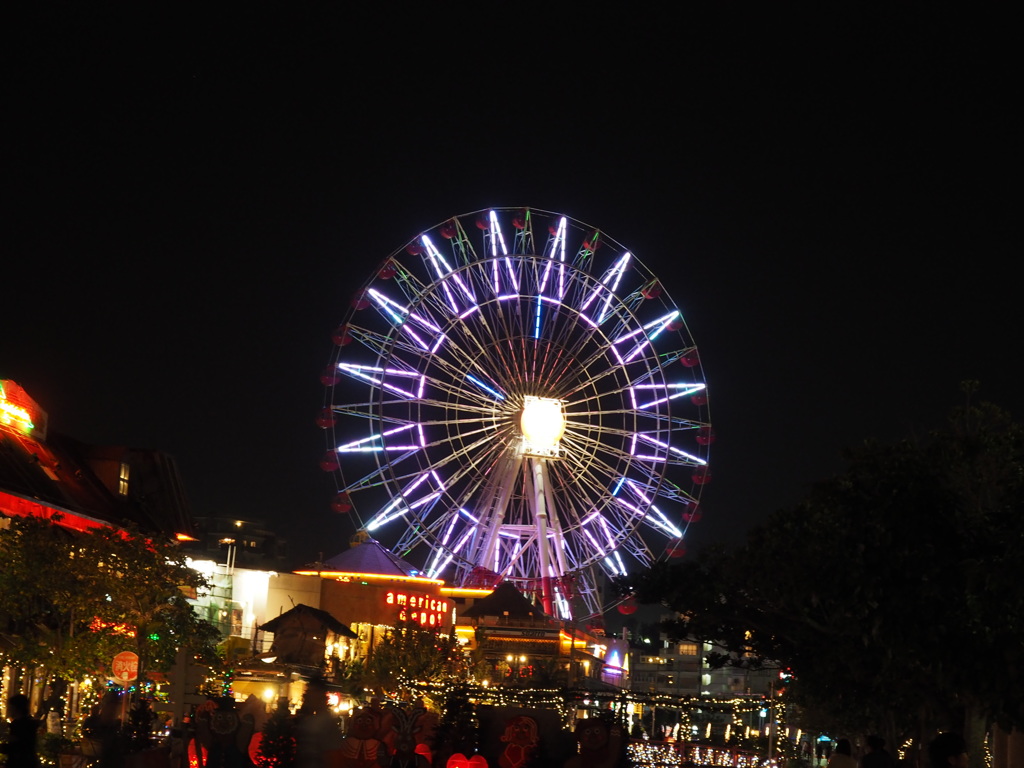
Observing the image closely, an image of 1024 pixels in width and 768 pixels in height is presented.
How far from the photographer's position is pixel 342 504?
5128 centimetres

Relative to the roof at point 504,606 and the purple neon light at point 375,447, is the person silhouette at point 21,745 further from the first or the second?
the roof at point 504,606

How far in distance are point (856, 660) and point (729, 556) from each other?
4.90m

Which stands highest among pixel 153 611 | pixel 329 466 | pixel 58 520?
pixel 329 466

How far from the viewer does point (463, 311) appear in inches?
2024

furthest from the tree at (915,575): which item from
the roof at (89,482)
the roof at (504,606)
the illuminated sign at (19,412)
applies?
the roof at (504,606)

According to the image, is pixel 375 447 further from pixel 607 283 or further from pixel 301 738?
pixel 301 738

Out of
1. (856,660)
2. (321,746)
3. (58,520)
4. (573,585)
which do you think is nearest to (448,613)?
(573,585)

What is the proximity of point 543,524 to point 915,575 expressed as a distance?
3654cm

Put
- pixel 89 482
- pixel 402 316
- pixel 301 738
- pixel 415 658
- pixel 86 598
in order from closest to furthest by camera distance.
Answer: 1. pixel 301 738
2. pixel 86 598
3. pixel 89 482
4. pixel 402 316
5. pixel 415 658

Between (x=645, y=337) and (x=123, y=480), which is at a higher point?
(x=645, y=337)

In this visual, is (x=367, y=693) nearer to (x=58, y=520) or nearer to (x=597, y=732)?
(x=58, y=520)

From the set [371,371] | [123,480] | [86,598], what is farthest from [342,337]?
[86,598]

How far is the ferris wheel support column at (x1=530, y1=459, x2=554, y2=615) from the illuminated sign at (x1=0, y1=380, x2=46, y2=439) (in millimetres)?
22103

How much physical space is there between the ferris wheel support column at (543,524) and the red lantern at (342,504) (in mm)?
7870
